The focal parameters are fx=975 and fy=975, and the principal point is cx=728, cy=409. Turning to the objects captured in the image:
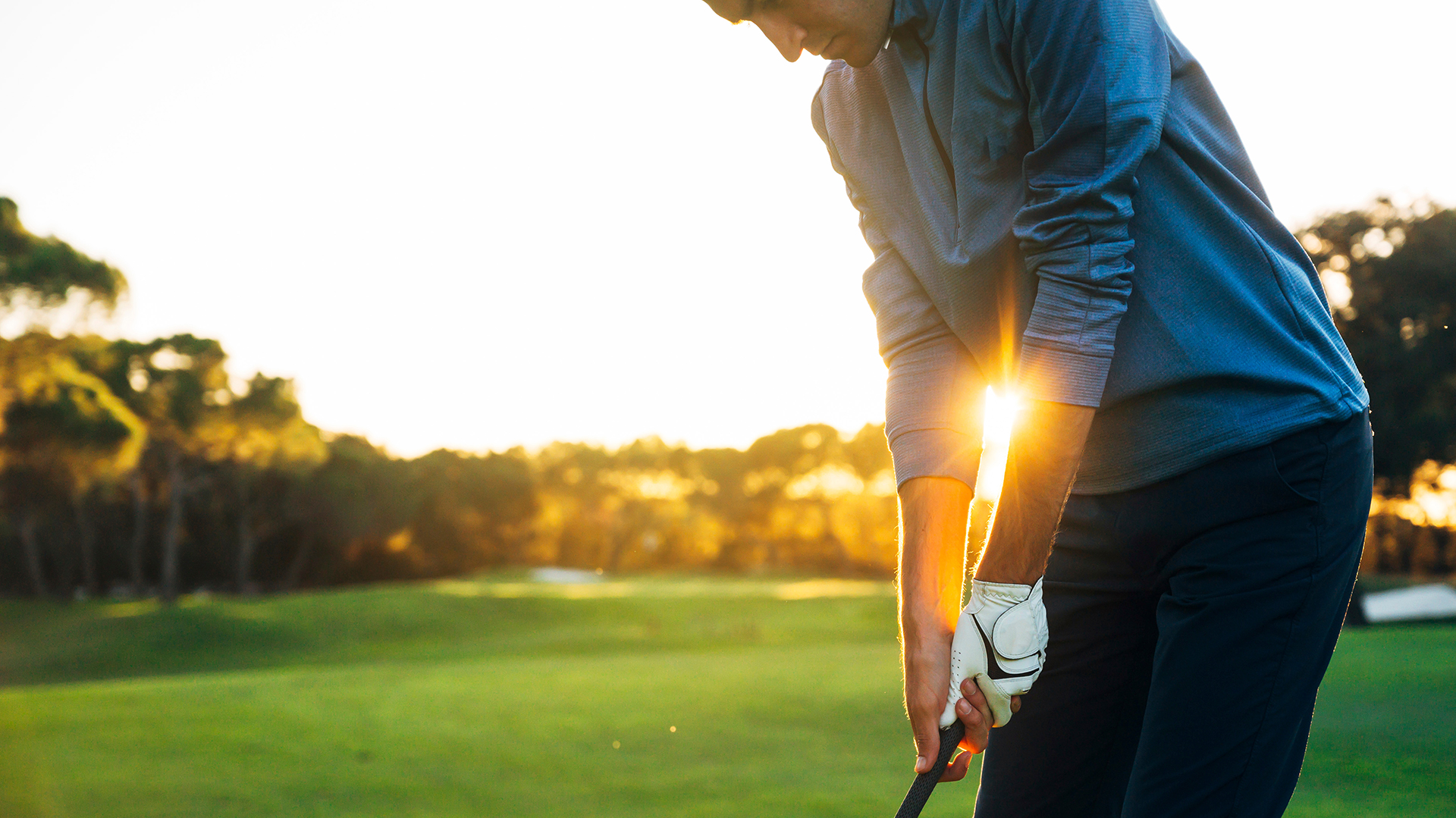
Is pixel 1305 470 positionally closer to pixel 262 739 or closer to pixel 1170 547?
pixel 1170 547

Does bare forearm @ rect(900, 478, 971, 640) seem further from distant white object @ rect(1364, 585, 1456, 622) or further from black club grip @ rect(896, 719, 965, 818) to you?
distant white object @ rect(1364, 585, 1456, 622)

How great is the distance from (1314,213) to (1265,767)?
76.9ft

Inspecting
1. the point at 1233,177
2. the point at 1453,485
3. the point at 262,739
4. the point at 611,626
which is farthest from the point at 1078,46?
the point at 1453,485

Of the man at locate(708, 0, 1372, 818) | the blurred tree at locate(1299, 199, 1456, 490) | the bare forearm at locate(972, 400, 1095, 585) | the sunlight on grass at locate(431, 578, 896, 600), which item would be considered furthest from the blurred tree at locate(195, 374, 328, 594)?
the bare forearm at locate(972, 400, 1095, 585)

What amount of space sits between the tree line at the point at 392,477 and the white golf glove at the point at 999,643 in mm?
13087

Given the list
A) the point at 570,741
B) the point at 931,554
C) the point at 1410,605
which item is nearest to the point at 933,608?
the point at 931,554

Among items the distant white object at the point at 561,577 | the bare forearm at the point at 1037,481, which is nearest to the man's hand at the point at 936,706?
the bare forearm at the point at 1037,481

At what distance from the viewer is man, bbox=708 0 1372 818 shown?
46.1 inches

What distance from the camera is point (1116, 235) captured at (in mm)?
1175

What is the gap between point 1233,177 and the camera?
1236 millimetres

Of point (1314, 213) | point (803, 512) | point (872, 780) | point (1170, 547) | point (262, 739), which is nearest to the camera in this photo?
point (1170, 547)

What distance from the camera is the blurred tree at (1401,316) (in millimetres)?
19156

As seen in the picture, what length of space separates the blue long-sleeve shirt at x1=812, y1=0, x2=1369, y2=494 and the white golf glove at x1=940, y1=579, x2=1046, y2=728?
201mm

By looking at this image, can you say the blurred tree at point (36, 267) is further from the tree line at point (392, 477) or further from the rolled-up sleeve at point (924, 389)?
the rolled-up sleeve at point (924, 389)
